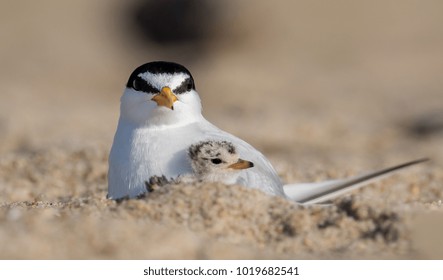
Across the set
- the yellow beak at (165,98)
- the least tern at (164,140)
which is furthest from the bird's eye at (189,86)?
the yellow beak at (165,98)

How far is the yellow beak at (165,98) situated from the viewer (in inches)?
178

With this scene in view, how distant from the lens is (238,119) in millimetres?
9875

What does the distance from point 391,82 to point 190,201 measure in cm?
943

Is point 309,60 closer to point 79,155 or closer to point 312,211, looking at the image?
point 79,155

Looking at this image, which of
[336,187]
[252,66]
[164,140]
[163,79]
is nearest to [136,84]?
[163,79]

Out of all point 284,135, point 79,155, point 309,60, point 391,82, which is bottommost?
point 79,155

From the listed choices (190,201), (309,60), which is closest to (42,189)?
(190,201)

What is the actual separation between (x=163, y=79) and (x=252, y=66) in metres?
9.34

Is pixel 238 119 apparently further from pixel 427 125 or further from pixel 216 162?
pixel 216 162

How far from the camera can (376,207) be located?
4059 millimetres

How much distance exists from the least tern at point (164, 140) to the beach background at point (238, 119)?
0.68 feet

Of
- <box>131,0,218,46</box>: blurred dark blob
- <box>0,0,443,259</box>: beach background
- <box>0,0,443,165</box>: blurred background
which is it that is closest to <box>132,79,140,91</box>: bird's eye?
<box>0,0,443,259</box>: beach background

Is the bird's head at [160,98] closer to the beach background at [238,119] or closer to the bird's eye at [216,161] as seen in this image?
the bird's eye at [216,161]
